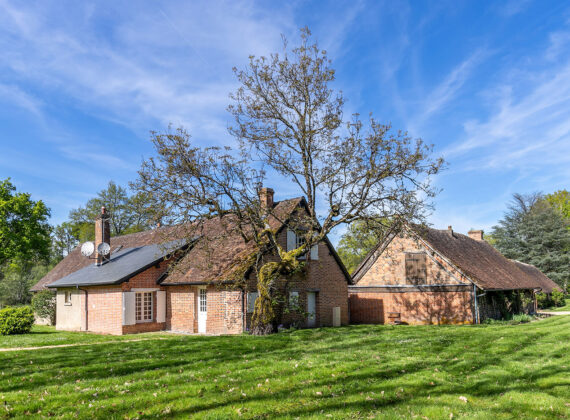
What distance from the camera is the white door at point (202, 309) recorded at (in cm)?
2081

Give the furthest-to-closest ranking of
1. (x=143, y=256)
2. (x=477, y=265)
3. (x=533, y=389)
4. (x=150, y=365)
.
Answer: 1. (x=477, y=265)
2. (x=143, y=256)
3. (x=150, y=365)
4. (x=533, y=389)

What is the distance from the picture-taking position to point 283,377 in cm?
884

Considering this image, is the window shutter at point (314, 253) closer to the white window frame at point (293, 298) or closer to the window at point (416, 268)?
the white window frame at point (293, 298)

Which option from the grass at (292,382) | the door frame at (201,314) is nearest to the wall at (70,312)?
the door frame at (201,314)

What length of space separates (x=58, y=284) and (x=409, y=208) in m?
19.1

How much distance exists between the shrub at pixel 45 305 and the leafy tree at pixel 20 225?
460 inches

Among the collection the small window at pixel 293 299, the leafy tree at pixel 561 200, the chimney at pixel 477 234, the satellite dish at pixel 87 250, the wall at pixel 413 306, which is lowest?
the wall at pixel 413 306

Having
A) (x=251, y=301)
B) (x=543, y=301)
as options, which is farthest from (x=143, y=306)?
(x=543, y=301)

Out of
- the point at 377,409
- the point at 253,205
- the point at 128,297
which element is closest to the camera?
the point at 377,409

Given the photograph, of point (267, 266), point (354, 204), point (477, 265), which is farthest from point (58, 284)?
point (477, 265)

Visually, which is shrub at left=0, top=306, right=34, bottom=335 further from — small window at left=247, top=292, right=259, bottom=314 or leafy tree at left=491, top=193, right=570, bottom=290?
leafy tree at left=491, top=193, right=570, bottom=290

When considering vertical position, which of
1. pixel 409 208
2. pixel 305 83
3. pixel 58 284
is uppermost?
pixel 305 83

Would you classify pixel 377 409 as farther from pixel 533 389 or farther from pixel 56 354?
pixel 56 354

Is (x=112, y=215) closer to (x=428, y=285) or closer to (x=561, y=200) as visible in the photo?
(x=428, y=285)
